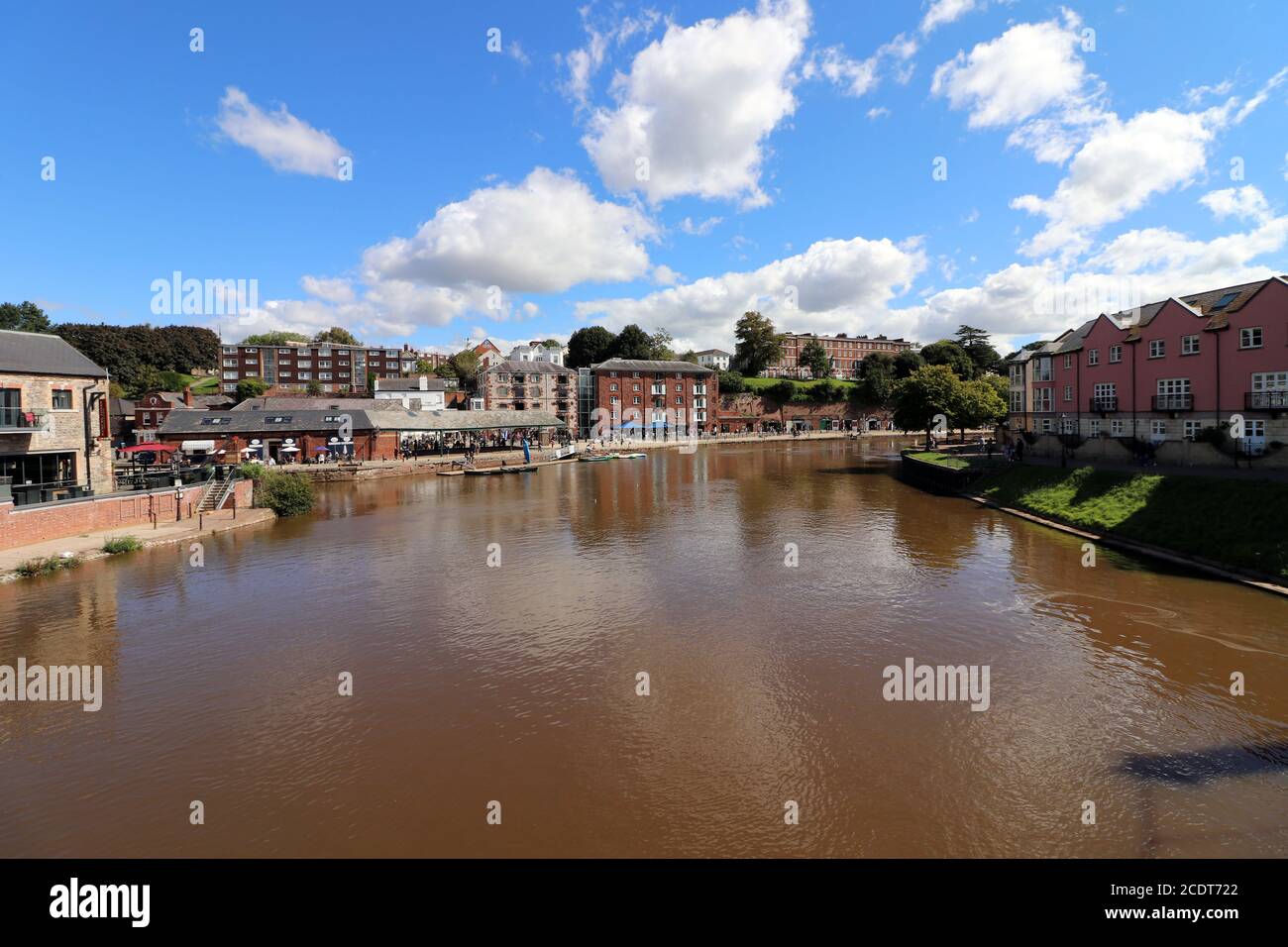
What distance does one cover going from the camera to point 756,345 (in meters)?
Answer: 116

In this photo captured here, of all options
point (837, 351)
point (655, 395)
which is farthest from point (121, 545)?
point (837, 351)

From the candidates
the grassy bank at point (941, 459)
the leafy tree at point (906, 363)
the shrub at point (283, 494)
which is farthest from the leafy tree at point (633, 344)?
the shrub at point (283, 494)

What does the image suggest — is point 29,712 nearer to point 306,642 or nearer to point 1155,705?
point 306,642

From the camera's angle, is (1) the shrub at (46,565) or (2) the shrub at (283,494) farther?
(2) the shrub at (283,494)

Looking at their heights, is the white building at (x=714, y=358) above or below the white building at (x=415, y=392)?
above

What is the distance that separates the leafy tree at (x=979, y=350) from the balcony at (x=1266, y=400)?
8983 centimetres

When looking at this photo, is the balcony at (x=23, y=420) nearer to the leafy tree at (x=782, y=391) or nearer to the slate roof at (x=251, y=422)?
the slate roof at (x=251, y=422)

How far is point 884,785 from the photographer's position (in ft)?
30.3

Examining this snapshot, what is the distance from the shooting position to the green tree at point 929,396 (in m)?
55.4

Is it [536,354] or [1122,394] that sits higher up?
[536,354]

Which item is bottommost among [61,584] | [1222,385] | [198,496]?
[61,584]

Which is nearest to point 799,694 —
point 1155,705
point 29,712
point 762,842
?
point 762,842

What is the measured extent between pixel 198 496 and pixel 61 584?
13.3 meters

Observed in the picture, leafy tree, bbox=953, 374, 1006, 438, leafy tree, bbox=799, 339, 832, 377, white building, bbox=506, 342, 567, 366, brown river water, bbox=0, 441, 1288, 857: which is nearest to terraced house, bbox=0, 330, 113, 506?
brown river water, bbox=0, 441, 1288, 857
